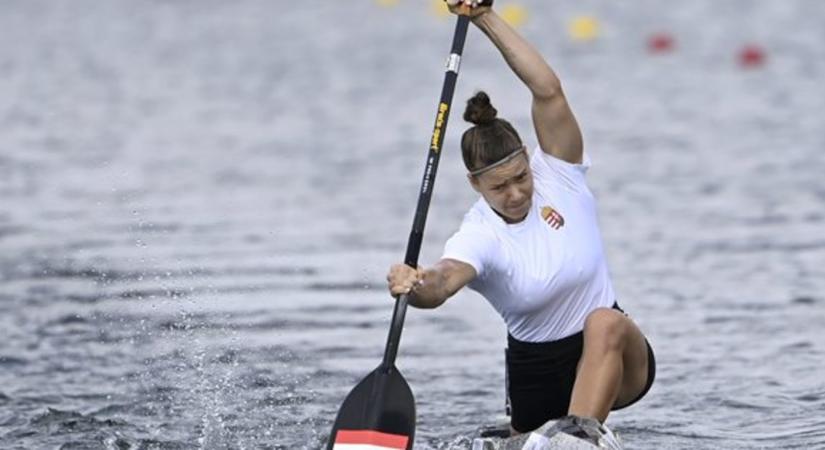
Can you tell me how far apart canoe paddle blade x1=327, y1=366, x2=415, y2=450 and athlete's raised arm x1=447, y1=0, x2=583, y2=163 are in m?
1.15

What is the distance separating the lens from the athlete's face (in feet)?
24.1

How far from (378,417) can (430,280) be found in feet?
2.54

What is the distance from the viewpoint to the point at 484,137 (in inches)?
291

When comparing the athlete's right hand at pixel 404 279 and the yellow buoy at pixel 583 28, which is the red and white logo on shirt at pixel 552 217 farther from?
the yellow buoy at pixel 583 28

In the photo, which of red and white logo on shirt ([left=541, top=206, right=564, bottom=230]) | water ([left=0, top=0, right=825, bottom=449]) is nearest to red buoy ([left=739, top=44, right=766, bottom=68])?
water ([left=0, top=0, right=825, bottom=449])

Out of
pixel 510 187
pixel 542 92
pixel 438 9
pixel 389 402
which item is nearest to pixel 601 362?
pixel 510 187

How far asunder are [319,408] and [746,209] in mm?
6579

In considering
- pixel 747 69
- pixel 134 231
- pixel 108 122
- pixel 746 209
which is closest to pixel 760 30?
pixel 747 69

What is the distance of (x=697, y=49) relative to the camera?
2664 centimetres

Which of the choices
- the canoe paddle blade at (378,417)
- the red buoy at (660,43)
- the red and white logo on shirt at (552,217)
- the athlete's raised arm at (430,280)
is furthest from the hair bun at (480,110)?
the red buoy at (660,43)

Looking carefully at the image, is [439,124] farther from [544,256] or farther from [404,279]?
[404,279]

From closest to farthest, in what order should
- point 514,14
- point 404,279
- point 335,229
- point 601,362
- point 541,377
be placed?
point 404,279 < point 601,362 < point 541,377 < point 335,229 < point 514,14

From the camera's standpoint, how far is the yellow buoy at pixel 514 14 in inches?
1168

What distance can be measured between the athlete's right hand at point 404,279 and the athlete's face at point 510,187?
519 mm
